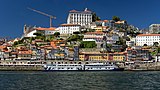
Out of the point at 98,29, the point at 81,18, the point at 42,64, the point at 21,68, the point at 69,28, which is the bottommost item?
the point at 21,68

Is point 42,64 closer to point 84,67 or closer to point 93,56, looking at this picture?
point 84,67

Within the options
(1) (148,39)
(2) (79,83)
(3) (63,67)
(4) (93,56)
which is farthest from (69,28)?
(2) (79,83)

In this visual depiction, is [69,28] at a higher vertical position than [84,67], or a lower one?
higher

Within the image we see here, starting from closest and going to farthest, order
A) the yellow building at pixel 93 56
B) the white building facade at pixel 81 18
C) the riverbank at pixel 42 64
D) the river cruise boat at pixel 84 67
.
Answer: the river cruise boat at pixel 84 67 < the riverbank at pixel 42 64 < the yellow building at pixel 93 56 < the white building facade at pixel 81 18

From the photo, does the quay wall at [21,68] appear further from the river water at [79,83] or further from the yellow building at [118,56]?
the river water at [79,83]

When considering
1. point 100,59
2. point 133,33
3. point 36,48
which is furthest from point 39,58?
point 133,33

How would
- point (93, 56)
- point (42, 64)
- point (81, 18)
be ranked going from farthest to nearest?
point (81, 18) → point (93, 56) → point (42, 64)

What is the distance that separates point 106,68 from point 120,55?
10.9 m

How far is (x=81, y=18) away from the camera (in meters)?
97.6

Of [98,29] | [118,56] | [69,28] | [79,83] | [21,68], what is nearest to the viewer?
[79,83]

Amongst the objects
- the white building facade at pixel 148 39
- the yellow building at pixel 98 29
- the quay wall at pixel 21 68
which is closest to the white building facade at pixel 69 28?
the yellow building at pixel 98 29

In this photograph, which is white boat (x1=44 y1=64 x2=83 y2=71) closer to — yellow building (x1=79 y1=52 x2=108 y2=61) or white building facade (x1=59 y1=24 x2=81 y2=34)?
yellow building (x1=79 y1=52 x2=108 y2=61)

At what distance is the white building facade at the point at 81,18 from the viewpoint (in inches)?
3816

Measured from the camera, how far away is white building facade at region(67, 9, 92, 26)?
96.9m
